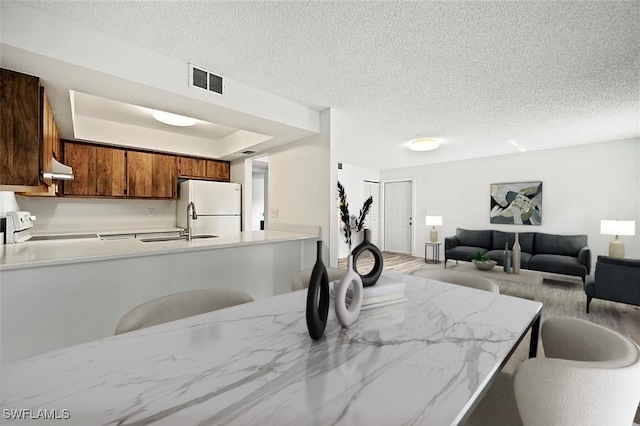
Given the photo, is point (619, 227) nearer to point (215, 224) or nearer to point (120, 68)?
point (215, 224)

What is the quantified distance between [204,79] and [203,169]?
8.48ft

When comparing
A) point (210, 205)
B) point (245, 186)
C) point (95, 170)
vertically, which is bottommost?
point (210, 205)

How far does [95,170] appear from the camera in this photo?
3.58 m

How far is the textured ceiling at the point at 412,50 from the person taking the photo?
4.98 feet

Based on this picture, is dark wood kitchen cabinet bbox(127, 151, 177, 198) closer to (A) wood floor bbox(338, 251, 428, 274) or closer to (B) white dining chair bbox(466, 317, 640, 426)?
(A) wood floor bbox(338, 251, 428, 274)

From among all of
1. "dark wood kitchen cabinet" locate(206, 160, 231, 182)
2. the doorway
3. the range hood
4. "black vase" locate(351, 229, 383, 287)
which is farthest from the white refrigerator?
"black vase" locate(351, 229, 383, 287)

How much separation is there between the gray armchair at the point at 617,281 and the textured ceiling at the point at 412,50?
1.67m

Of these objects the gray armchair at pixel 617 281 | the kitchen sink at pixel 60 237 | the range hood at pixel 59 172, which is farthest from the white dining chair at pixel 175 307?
the gray armchair at pixel 617 281

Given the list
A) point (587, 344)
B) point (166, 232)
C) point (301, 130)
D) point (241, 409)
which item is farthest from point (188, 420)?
point (166, 232)

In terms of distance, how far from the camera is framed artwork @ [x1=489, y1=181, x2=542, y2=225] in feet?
16.6

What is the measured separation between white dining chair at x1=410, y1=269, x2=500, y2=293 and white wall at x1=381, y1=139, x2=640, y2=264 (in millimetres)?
4535

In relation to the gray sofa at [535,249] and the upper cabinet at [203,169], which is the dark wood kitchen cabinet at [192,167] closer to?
the upper cabinet at [203,169]

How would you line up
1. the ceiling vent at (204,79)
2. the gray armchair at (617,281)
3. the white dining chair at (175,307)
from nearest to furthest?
1. the white dining chair at (175,307)
2. the ceiling vent at (204,79)
3. the gray armchair at (617,281)

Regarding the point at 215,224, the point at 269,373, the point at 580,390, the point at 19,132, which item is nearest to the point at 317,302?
the point at 269,373
